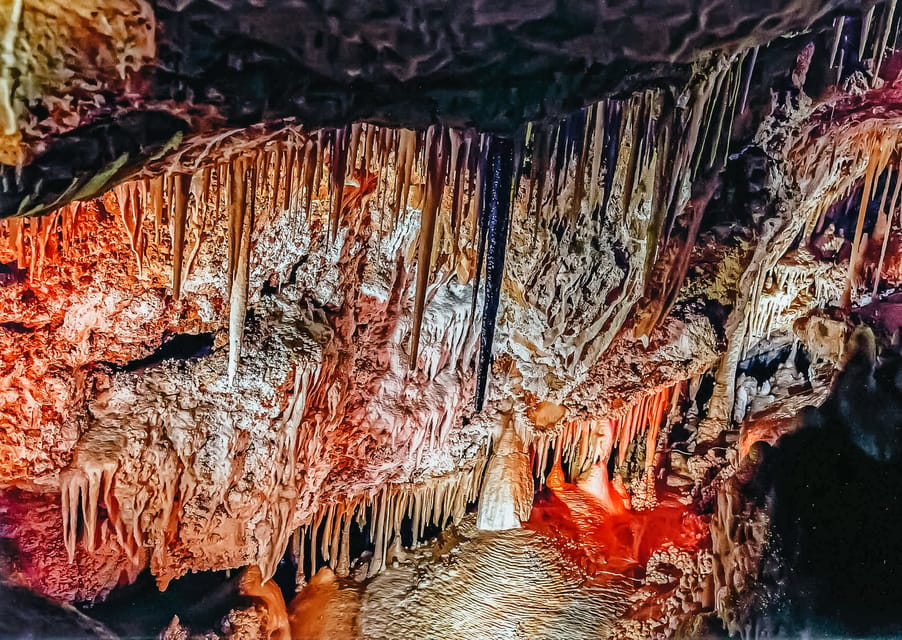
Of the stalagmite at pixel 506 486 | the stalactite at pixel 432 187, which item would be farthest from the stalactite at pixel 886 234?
the stalactite at pixel 432 187

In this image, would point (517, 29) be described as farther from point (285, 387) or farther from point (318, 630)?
point (318, 630)

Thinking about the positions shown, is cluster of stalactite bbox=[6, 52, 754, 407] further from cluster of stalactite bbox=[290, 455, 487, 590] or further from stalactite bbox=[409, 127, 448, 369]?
cluster of stalactite bbox=[290, 455, 487, 590]

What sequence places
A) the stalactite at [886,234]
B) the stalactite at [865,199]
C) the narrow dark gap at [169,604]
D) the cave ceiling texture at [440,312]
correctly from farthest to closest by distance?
1. the stalactite at [886,234]
2. the stalactite at [865,199]
3. the narrow dark gap at [169,604]
4. the cave ceiling texture at [440,312]

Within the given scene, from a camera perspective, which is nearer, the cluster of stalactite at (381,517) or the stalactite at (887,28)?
the stalactite at (887,28)

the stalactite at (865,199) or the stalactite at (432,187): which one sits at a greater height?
the stalactite at (865,199)

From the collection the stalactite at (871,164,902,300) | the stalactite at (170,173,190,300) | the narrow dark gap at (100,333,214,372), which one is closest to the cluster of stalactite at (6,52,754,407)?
the stalactite at (170,173,190,300)

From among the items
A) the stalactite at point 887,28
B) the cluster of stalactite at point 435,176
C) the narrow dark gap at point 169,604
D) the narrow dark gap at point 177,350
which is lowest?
the narrow dark gap at point 169,604

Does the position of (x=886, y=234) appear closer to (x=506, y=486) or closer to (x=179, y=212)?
(x=506, y=486)

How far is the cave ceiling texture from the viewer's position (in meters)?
1.58

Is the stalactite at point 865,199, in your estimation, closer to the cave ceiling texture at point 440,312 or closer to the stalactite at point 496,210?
the cave ceiling texture at point 440,312

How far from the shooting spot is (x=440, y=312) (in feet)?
10.8

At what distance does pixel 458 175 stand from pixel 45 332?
178 centimetres

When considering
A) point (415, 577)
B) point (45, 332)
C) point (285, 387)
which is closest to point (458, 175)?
point (285, 387)

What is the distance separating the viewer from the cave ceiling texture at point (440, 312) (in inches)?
62.2
